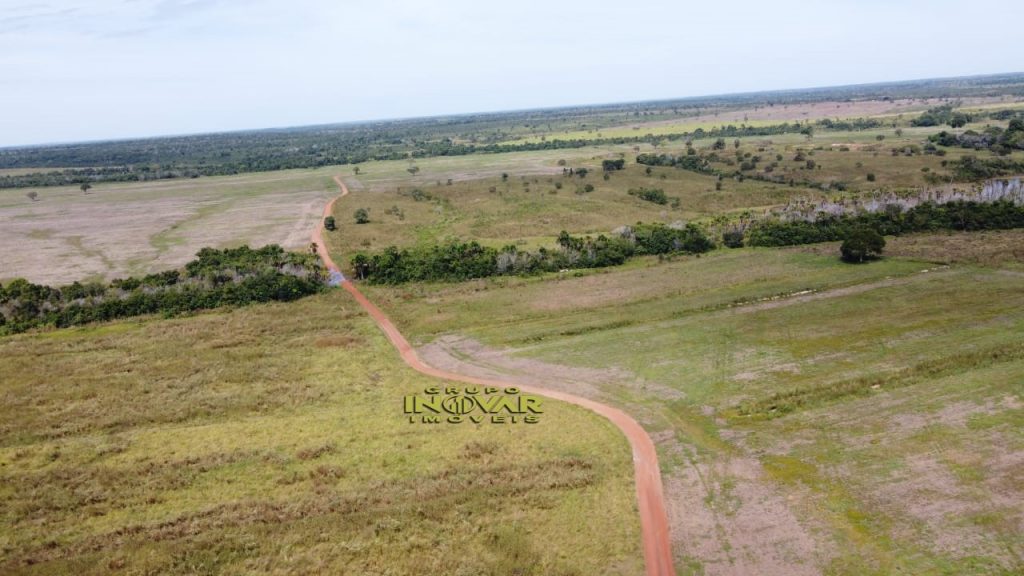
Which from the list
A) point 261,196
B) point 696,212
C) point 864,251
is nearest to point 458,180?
point 261,196

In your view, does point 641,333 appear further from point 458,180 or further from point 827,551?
point 458,180

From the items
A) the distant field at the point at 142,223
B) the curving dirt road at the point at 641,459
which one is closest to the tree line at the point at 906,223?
the curving dirt road at the point at 641,459

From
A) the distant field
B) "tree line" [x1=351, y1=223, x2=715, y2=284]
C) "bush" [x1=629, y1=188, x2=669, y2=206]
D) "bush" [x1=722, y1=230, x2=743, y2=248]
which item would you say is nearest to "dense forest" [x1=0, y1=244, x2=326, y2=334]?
"tree line" [x1=351, y1=223, x2=715, y2=284]

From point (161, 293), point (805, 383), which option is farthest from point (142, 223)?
point (805, 383)

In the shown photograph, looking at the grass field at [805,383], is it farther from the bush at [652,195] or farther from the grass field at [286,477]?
the bush at [652,195]

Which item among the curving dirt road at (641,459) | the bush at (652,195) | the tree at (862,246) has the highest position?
the bush at (652,195)

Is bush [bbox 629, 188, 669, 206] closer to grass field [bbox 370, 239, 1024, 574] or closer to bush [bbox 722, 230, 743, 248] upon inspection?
bush [bbox 722, 230, 743, 248]
